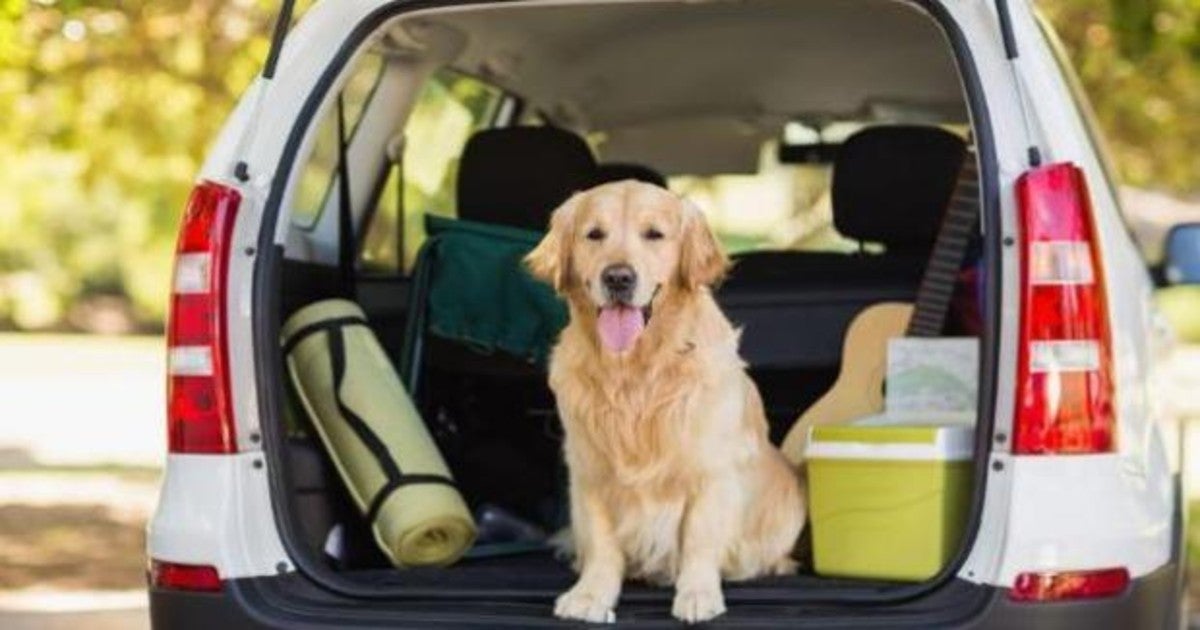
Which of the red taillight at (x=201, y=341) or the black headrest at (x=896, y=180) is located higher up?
the black headrest at (x=896, y=180)

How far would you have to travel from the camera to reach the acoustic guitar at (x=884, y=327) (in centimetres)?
541

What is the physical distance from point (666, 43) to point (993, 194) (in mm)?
3077

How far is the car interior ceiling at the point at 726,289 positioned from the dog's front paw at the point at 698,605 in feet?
4.31

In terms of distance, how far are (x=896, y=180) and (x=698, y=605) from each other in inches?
77.5

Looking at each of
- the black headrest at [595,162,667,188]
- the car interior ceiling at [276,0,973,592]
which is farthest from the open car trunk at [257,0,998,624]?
the black headrest at [595,162,667,188]

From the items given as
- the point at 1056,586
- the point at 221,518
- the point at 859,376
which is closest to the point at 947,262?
the point at 859,376

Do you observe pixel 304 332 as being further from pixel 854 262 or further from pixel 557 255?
pixel 854 262

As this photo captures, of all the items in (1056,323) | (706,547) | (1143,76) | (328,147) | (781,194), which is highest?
(1143,76)

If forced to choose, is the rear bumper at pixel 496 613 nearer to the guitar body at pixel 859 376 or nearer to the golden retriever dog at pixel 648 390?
the golden retriever dog at pixel 648 390

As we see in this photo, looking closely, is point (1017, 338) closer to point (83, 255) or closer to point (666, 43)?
point (666, 43)

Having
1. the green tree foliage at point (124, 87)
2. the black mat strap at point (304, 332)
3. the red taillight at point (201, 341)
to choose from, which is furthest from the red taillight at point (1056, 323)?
the green tree foliage at point (124, 87)

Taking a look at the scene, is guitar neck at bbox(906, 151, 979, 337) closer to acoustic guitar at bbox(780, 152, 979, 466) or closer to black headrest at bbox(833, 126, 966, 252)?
acoustic guitar at bbox(780, 152, 979, 466)

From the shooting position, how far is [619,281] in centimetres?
455

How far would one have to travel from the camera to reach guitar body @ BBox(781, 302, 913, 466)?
543cm
